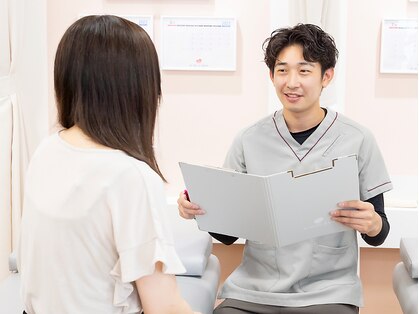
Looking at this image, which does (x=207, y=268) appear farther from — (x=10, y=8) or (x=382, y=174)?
(x=10, y=8)

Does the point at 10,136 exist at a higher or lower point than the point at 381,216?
higher

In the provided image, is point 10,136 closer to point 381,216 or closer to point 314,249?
point 314,249

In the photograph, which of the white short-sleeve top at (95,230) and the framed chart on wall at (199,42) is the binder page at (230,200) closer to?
the white short-sleeve top at (95,230)

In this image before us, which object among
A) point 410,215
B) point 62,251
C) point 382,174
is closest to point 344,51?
point 410,215

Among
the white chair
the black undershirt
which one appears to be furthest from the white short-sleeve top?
the white chair

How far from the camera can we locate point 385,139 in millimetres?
3102

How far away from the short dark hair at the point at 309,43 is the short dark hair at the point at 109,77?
83 cm

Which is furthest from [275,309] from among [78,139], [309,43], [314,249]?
[78,139]

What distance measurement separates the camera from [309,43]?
2160mm

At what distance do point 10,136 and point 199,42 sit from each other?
0.98 metres

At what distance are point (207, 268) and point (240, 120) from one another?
2.72 ft

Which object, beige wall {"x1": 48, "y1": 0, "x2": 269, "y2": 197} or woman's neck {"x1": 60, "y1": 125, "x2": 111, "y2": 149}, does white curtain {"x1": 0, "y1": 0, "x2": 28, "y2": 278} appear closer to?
beige wall {"x1": 48, "y1": 0, "x2": 269, "y2": 197}

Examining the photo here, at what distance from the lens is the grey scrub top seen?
7.02ft

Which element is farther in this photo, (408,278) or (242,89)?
(242,89)
